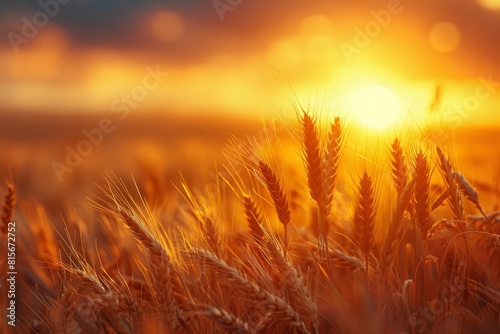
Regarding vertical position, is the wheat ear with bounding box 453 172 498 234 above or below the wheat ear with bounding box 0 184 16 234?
above

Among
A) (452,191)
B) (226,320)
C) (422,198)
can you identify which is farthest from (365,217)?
(226,320)

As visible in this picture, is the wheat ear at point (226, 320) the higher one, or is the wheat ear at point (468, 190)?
the wheat ear at point (468, 190)

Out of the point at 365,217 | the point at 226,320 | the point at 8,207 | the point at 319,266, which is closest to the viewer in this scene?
the point at 226,320

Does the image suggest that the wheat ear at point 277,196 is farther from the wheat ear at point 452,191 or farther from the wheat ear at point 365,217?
the wheat ear at point 452,191

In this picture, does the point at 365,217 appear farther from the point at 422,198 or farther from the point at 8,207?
the point at 8,207

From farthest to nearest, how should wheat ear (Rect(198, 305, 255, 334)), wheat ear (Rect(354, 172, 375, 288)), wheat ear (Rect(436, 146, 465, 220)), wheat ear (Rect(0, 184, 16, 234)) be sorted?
wheat ear (Rect(0, 184, 16, 234)) → wheat ear (Rect(436, 146, 465, 220)) → wheat ear (Rect(354, 172, 375, 288)) → wheat ear (Rect(198, 305, 255, 334))

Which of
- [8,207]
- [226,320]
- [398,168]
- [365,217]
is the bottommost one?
[226,320]

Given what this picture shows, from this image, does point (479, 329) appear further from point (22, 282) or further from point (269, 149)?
point (22, 282)

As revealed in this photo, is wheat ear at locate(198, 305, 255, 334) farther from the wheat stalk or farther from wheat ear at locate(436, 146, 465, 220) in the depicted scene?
wheat ear at locate(436, 146, 465, 220)

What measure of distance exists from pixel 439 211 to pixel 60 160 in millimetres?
2197

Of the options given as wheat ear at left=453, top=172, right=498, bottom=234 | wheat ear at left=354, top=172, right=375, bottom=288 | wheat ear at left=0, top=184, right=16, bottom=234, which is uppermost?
wheat ear at left=453, top=172, right=498, bottom=234

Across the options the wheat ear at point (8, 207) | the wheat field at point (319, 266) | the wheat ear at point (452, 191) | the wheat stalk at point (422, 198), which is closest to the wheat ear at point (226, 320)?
the wheat field at point (319, 266)

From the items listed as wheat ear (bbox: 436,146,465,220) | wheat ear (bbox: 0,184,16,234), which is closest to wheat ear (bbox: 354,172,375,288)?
wheat ear (bbox: 436,146,465,220)

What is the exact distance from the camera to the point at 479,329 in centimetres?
156
